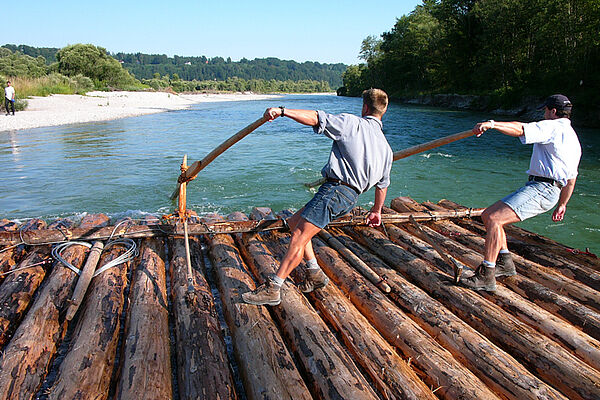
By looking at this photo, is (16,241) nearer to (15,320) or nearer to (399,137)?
(15,320)

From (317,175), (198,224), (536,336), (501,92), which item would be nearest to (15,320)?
(198,224)

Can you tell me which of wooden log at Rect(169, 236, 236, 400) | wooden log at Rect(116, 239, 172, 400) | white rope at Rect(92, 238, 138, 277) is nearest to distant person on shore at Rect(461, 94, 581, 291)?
wooden log at Rect(169, 236, 236, 400)

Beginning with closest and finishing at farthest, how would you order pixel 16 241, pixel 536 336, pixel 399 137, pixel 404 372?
pixel 404 372 < pixel 536 336 < pixel 16 241 < pixel 399 137

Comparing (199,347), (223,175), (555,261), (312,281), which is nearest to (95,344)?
(199,347)

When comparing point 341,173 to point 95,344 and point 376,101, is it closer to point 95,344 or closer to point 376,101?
point 376,101

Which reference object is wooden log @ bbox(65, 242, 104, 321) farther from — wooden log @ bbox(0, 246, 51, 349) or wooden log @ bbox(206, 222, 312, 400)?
wooden log @ bbox(206, 222, 312, 400)

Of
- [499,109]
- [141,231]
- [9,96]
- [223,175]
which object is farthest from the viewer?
[499,109]

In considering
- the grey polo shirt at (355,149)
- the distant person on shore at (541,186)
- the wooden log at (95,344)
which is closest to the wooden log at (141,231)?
the wooden log at (95,344)

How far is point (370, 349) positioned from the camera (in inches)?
118

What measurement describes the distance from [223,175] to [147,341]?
1094 cm

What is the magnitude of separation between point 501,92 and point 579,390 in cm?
4310

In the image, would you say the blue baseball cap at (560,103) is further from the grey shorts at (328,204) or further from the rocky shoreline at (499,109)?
the rocky shoreline at (499,109)

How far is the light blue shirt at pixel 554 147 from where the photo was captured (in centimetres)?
367

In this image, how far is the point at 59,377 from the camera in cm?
260
